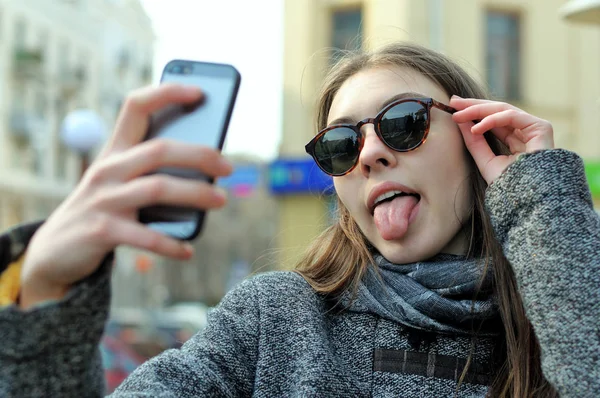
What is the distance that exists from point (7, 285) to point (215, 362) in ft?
2.14

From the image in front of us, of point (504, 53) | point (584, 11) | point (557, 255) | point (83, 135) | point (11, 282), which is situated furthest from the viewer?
point (504, 53)

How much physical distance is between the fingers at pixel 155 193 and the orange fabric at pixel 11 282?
0.62 feet

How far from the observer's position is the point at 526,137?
6.01 feet

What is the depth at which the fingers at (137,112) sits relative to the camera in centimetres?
112

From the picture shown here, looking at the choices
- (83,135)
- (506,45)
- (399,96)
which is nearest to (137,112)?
(399,96)

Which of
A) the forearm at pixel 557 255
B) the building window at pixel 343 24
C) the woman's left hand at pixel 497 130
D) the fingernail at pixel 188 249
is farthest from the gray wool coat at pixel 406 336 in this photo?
the building window at pixel 343 24

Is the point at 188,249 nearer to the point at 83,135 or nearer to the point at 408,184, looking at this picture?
the point at 408,184

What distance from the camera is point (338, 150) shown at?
6.50 feet

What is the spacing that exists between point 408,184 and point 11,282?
1003mm

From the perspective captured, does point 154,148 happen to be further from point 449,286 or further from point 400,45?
point 400,45

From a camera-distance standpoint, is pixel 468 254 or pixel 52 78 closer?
pixel 468 254

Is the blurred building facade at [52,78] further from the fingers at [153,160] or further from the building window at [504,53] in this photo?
the fingers at [153,160]

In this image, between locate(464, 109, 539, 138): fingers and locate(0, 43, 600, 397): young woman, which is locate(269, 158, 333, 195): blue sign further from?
locate(464, 109, 539, 138): fingers

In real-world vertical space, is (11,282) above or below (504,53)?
below
